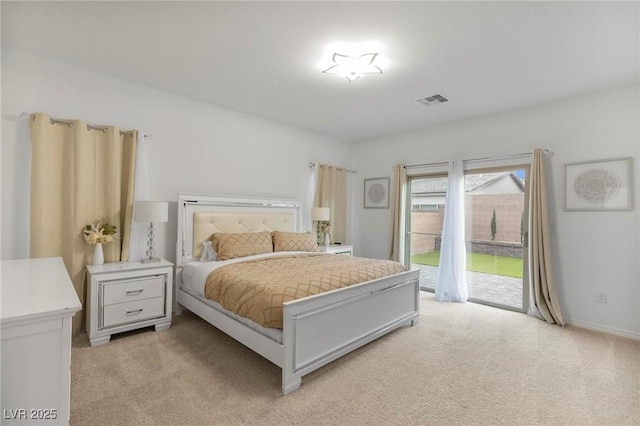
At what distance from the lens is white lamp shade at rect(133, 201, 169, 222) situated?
10.0ft

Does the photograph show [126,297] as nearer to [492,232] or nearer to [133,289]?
[133,289]

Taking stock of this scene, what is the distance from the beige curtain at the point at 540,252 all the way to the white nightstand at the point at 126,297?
4.19m

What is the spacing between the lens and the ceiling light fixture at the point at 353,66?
269 cm

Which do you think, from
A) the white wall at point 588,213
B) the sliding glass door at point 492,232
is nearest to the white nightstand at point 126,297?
the sliding glass door at point 492,232

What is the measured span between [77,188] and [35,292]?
77.6 inches

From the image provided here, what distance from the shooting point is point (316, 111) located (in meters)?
4.18

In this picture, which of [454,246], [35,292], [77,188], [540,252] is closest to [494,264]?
[454,246]

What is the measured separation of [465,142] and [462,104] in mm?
790

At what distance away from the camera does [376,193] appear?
552 cm

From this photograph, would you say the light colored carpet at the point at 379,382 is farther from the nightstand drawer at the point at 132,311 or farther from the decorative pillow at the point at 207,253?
the decorative pillow at the point at 207,253

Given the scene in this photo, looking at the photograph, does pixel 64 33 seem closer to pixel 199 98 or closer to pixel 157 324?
pixel 199 98

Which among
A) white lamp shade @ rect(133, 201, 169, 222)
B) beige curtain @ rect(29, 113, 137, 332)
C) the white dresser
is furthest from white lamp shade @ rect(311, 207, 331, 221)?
the white dresser

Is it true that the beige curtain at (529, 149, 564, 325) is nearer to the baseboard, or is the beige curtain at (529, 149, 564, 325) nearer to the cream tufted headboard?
the baseboard

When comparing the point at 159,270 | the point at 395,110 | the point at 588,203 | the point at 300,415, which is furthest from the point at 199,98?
the point at 588,203
